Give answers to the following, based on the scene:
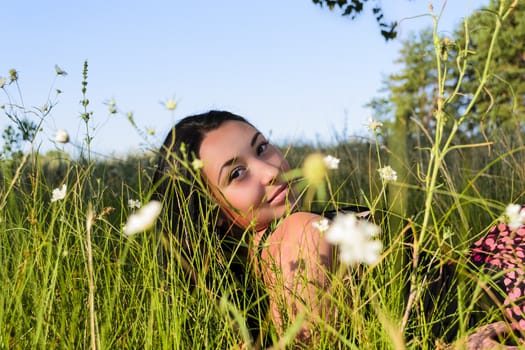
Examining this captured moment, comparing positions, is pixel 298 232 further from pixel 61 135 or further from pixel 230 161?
pixel 61 135

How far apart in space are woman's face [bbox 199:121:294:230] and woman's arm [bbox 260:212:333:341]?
0.24 m

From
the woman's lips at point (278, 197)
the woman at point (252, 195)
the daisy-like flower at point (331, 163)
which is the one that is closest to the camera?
the daisy-like flower at point (331, 163)

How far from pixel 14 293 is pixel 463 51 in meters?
1.21

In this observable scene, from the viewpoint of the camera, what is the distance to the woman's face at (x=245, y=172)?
2.26m

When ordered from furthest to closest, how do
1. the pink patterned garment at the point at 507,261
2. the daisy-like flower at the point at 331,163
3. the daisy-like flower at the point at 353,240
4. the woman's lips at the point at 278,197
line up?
the woman's lips at the point at 278,197 → the pink patterned garment at the point at 507,261 → the daisy-like flower at the point at 331,163 → the daisy-like flower at the point at 353,240

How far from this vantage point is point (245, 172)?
7.61ft

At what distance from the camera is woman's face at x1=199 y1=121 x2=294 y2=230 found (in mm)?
2256

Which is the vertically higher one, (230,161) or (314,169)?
(314,169)

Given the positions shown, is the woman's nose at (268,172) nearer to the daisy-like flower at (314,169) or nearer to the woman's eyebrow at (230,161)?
the woman's eyebrow at (230,161)

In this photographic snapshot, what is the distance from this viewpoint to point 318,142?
30.4ft

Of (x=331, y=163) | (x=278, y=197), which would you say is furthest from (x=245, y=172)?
(x=331, y=163)

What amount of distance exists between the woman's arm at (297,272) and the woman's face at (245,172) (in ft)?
0.78

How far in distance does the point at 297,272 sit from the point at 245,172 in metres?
0.74

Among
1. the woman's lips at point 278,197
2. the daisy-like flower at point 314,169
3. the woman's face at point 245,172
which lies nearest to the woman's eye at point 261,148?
the woman's face at point 245,172
